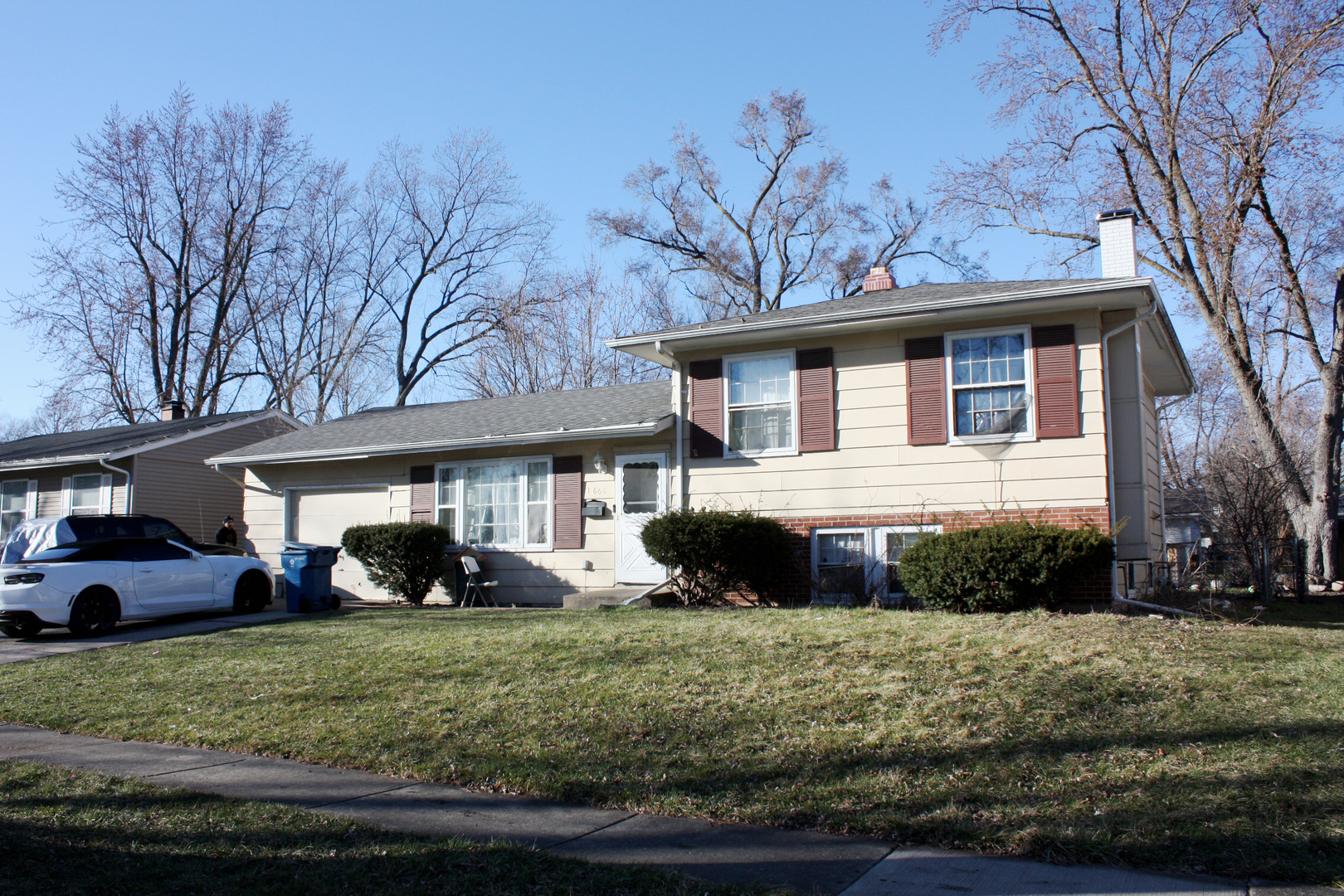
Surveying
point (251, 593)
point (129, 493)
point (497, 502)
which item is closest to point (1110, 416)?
point (497, 502)

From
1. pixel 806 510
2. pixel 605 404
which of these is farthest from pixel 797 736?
pixel 605 404

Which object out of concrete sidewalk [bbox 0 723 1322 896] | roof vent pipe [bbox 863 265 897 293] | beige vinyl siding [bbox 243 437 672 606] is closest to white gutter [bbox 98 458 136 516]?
beige vinyl siding [bbox 243 437 672 606]

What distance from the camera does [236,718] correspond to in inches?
281

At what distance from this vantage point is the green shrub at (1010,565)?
10.5 metres

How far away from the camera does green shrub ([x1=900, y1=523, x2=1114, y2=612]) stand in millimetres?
10477

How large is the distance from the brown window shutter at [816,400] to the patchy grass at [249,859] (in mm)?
9388

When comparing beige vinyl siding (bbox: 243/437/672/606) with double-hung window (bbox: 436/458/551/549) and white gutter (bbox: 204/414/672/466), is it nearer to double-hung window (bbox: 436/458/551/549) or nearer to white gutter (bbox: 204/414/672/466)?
double-hung window (bbox: 436/458/551/549)

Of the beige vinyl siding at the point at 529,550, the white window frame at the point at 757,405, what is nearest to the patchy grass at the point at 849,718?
the white window frame at the point at 757,405

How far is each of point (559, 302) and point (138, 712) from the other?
24.9 metres

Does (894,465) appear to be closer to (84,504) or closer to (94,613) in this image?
(94,613)

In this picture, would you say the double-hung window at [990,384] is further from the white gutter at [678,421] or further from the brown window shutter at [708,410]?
the white gutter at [678,421]

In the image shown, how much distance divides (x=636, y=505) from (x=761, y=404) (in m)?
2.59

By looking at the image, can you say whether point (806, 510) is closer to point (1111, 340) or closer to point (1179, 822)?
point (1111, 340)

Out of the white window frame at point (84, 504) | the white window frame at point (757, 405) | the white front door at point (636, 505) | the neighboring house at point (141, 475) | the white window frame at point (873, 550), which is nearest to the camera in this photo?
the white window frame at point (873, 550)
